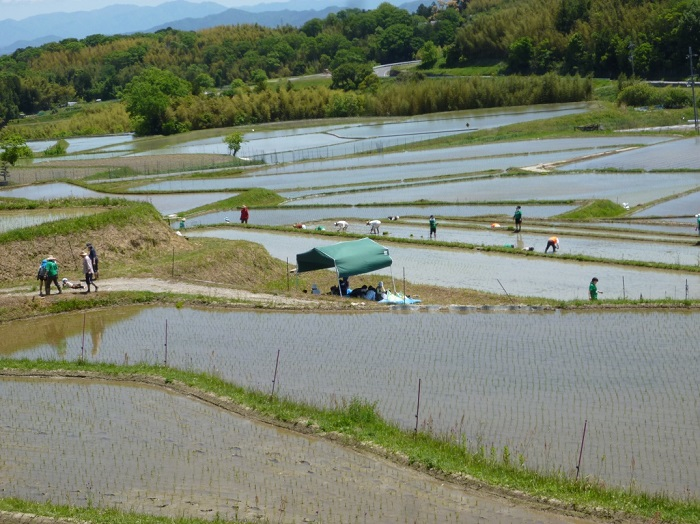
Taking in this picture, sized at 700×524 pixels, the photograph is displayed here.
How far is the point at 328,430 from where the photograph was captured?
12.1m

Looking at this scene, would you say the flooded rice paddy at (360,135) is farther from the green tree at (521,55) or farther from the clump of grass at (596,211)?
the clump of grass at (596,211)

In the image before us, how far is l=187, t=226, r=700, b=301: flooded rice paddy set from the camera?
20.3m

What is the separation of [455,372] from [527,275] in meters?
8.65

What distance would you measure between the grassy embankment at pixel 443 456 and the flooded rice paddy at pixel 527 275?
8073mm

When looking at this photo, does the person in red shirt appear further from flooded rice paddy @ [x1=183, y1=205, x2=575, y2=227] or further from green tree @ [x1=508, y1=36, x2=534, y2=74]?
green tree @ [x1=508, y1=36, x2=534, y2=74]

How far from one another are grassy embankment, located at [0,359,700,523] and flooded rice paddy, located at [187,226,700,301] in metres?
8.07

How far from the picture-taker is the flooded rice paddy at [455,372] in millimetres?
11336

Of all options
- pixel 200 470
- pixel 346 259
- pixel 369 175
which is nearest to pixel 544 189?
pixel 369 175

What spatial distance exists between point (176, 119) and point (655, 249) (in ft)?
193

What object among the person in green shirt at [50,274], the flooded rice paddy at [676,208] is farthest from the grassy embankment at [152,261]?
the flooded rice paddy at [676,208]

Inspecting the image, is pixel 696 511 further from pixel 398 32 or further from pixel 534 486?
pixel 398 32

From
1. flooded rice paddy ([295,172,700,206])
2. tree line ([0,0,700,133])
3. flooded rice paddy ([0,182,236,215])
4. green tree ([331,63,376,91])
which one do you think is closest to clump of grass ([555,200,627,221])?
flooded rice paddy ([295,172,700,206])

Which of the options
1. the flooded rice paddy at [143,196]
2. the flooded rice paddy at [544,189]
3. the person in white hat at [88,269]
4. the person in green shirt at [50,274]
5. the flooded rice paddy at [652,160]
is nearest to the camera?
the person in green shirt at [50,274]

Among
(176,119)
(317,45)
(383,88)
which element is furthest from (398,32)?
(176,119)
